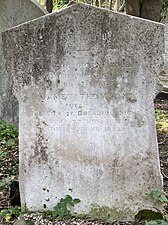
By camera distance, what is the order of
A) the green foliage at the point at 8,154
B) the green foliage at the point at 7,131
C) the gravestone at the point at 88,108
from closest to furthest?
1. the gravestone at the point at 88,108
2. the green foliage at the point at 8,154
3. the green foliage at the point at 7,131

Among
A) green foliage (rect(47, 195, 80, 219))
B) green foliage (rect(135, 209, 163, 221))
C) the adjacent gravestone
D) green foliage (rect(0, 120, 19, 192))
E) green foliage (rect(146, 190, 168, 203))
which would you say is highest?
the adjacent gravestone

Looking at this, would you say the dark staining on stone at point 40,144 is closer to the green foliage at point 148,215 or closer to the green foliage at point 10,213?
the green foliage at point 10,213

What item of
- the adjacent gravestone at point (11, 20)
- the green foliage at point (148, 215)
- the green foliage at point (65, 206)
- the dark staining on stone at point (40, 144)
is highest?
the adjacent gravestone at point (11, 20)

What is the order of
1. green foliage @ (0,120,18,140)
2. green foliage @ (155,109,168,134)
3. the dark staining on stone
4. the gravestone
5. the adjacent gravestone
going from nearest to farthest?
the gravestone
the dark staining on stone
green foliage @ (0,120,18,140)
green foliage @ (155,109,168,134)
the adjacent gravestone

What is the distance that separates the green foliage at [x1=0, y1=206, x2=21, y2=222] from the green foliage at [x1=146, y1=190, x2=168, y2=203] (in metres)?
1.06

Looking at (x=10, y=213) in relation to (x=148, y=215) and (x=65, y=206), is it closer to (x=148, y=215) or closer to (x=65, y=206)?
(x=65, y=206)

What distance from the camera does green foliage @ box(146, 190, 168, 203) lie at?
365 centimetres

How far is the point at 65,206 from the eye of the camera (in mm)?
3752

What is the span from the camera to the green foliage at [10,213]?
12.3ft

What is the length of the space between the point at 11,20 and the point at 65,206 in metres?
3.65

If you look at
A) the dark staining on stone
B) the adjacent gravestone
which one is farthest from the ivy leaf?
the adjacent gravestone

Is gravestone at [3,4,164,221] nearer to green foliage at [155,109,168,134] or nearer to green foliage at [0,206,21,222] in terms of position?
green foliage at [0,206,21,222]

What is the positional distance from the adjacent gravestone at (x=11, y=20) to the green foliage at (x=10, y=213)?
9.44ft

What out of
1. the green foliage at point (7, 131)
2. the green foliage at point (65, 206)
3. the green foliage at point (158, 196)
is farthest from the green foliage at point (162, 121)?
the green foliage at point (65, 206)
